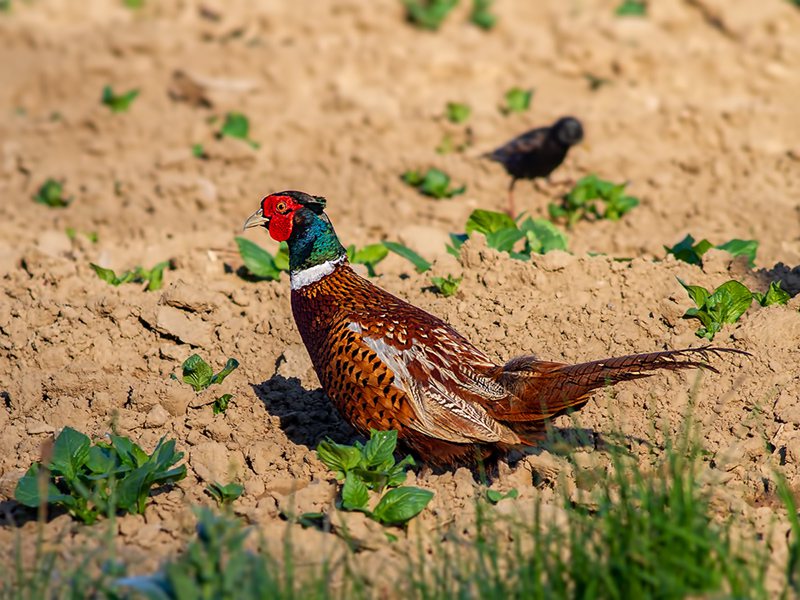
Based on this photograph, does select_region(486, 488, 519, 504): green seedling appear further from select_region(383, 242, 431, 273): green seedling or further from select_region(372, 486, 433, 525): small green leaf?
select_region(383, 242, 431, 273): green seedling

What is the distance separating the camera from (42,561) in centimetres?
374

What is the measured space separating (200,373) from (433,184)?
3225mm

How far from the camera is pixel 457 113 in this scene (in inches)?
356

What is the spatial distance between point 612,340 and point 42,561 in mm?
2757

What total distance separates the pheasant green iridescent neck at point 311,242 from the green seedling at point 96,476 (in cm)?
113

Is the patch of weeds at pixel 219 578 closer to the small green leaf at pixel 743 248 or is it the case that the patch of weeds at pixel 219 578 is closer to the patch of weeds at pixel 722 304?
the patch of weeds at pixel 722 304

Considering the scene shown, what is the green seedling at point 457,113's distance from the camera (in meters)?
9.05

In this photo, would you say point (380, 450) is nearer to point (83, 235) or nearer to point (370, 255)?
point (370, 255)

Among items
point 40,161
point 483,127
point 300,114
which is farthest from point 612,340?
point 40,161

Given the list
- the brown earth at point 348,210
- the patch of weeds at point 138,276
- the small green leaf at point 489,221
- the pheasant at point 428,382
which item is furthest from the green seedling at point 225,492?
the small green leaf at point 489,221

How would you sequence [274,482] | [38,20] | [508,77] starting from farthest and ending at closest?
[38,20], [508,77], [274,482]

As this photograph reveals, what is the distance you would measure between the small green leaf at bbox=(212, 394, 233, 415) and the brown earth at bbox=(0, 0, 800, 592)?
1.8 inches

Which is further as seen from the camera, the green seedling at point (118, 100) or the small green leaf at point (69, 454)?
the green seedling at point (118, 100)

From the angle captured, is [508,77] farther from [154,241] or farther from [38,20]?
[38,20]
